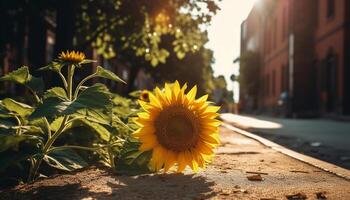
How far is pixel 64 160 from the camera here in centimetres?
300

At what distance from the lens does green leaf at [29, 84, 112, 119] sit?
7.58ft

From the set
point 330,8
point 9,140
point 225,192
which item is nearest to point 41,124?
point 9,140

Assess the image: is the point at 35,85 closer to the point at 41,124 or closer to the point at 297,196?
the point at 41,124

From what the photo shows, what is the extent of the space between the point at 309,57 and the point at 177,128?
2972cm

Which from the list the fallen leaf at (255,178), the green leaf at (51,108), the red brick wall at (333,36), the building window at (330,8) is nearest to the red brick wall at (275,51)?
the red brick wall at (333,36)

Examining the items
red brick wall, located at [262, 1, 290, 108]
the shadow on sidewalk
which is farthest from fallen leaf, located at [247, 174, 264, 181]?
red brick wall, located at [262, 1, 290, 108]

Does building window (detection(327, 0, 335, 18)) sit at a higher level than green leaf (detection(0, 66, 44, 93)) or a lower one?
higher

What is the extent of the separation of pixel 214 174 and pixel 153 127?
607 mm

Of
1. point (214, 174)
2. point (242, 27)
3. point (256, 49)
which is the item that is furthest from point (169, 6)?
point (242, 27)

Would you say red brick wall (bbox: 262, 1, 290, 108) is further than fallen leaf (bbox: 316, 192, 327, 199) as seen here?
Yes

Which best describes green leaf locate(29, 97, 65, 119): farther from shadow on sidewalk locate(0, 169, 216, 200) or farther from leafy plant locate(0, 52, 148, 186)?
shadow on sidewalk locate(0, 169, 216, 200)

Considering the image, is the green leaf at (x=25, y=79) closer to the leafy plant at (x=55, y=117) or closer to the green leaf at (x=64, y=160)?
the leafy plant at (x=55, y=117)

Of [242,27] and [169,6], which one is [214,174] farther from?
[242,27]

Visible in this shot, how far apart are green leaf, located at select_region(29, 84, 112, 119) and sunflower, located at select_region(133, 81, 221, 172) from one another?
318mm
